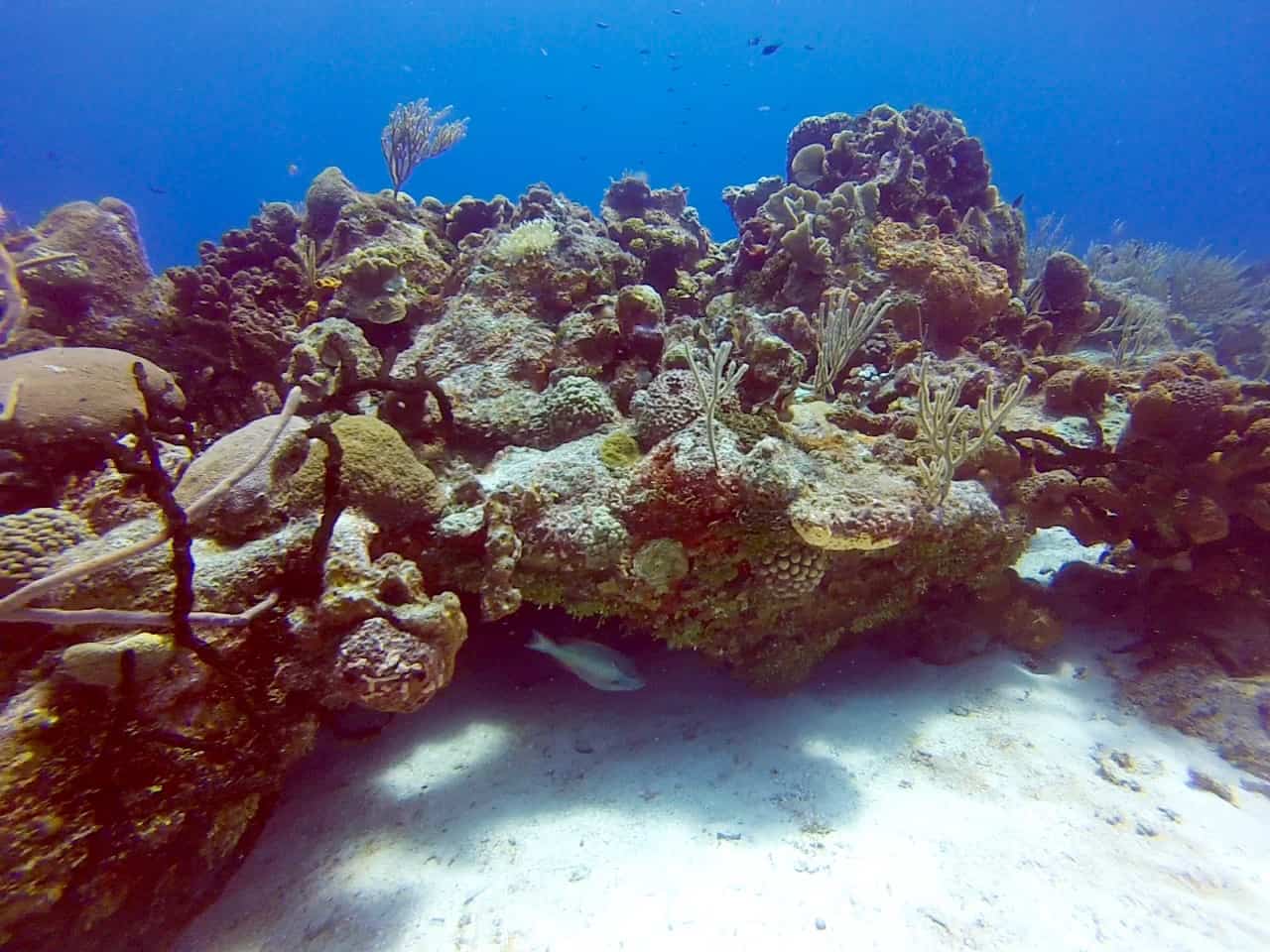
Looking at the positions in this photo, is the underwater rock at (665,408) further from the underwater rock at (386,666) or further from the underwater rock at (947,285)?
the underwater rock at (947,285)

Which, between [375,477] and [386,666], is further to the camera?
[375,477]

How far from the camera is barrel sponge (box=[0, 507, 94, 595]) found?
2.63m

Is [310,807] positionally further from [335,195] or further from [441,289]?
[335,195]

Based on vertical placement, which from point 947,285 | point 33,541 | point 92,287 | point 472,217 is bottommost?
point 33,541

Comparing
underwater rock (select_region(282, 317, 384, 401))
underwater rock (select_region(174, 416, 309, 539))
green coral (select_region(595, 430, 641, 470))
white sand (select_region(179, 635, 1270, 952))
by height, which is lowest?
white sand (select_region(179, 635, 1270, 952))

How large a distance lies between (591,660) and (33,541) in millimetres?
2997

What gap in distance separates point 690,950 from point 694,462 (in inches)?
100

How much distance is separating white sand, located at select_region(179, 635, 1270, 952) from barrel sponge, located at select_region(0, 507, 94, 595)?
80.2 inches

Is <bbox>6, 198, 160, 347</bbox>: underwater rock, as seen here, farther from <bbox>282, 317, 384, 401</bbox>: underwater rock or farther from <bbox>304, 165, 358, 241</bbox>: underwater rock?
<bbox>282, 317, 384, 401</bbox>: underwater rock

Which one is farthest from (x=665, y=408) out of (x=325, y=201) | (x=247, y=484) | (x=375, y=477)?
(x=325, y=201)

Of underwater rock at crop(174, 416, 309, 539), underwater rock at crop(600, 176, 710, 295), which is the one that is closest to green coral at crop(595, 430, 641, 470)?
underwater rock at crop(174, 416, 309, 539)

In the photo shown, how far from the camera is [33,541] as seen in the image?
2.74 m

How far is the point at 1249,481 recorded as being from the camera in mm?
4531

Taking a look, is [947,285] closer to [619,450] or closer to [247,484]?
[619,450]
